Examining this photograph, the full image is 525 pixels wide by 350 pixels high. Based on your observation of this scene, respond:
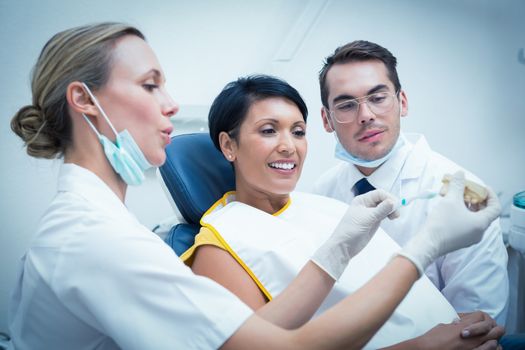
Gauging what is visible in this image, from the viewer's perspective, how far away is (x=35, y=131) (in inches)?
40.8

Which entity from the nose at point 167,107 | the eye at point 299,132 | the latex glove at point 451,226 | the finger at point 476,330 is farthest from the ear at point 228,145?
the finger at point 476,330

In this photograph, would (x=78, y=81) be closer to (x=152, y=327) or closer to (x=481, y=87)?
(x=152, y=327)

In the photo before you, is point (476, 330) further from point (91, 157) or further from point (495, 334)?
point (91, 157)

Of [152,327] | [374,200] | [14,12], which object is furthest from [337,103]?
[14,12]

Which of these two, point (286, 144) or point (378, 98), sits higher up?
point (378, 98)

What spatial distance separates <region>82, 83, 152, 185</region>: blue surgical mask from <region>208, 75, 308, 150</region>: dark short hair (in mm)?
483

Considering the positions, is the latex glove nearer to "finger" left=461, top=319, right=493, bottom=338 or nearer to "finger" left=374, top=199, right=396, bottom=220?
"finger" left=374, top=199, right=396, bottom=220

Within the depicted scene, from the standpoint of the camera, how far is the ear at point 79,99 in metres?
0.97

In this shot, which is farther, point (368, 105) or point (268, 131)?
point (368, 105)

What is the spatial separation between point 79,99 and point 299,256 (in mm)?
732

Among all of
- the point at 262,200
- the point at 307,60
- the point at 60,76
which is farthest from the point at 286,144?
the point at 307,60

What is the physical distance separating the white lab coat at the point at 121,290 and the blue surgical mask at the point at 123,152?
0.58ft

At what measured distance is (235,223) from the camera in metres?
1.29

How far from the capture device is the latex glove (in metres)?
0.91
